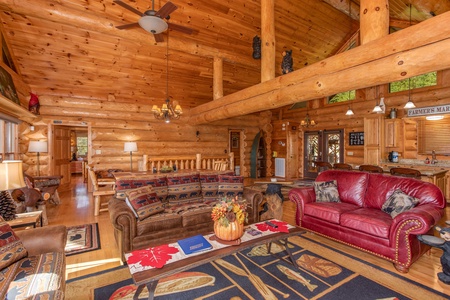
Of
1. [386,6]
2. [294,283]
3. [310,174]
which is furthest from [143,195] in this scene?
[310,174]

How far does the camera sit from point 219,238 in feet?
8.01

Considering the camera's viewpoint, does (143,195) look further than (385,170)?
No

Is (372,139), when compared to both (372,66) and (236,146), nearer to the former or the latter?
(372,66)

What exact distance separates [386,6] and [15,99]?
6733 mm

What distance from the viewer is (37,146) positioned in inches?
225

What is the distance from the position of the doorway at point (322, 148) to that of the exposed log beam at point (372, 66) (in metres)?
4.91

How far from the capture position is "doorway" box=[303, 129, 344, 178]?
320 inches

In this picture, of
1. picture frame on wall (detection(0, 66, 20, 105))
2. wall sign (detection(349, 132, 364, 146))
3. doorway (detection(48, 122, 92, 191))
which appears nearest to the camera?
picture frame on wall (detection(0, 66, 20, 105))

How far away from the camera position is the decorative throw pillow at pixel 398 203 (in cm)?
294

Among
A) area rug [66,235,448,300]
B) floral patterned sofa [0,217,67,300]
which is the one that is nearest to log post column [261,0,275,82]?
area rug [66,235,448,300]

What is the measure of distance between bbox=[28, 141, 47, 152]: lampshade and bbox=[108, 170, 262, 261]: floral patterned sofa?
3.67m

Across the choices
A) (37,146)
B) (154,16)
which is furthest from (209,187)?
(37,146)

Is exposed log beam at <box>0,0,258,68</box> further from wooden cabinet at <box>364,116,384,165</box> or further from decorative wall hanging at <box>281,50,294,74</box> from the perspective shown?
wooden cabinet at <box>364,116,384,165</box>

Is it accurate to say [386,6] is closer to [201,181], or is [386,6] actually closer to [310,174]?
[201,181]
